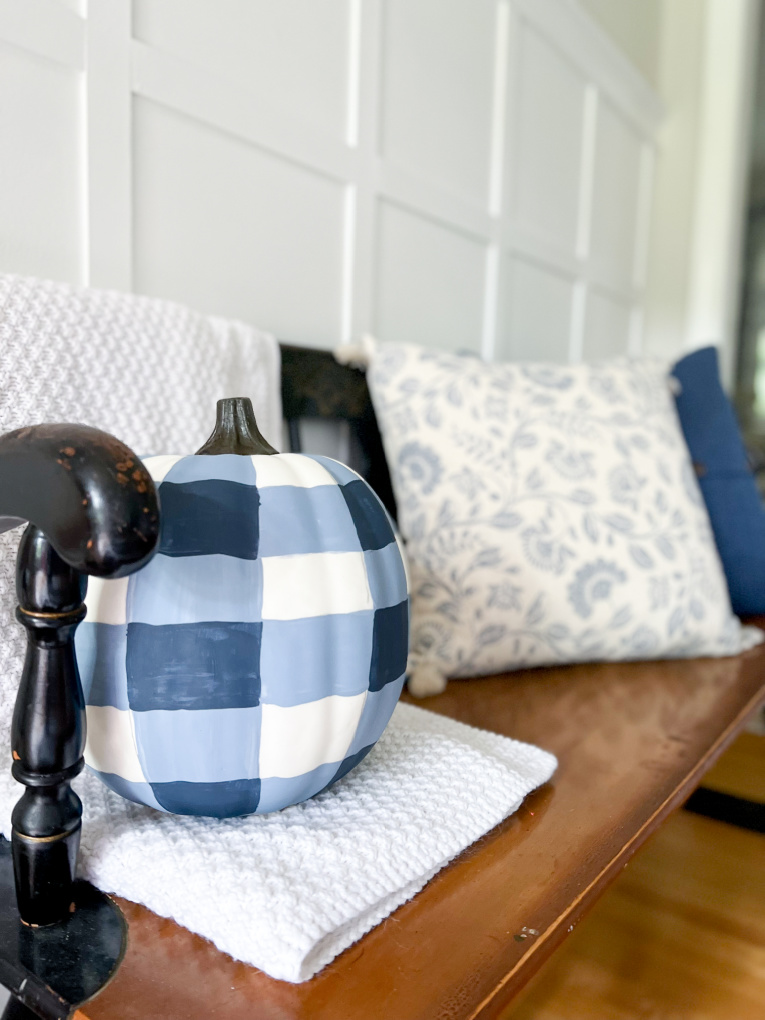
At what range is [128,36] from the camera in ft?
2.15

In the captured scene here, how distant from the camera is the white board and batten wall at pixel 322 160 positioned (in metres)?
0.63

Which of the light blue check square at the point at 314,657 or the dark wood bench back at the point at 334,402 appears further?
the dark wood bench back at the point at 334,402

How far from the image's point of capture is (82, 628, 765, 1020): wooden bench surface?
29cm

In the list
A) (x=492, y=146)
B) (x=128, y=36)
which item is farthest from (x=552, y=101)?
(x=128, y=36)

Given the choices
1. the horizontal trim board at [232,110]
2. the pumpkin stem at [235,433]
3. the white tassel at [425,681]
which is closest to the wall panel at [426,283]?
the horizontal trim board at [232,110]

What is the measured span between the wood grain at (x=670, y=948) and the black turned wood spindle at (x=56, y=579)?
425 millimetres

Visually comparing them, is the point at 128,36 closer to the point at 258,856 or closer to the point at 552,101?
the point at 258,856

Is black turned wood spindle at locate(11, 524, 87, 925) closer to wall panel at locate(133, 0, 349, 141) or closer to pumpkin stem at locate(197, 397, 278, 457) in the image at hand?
pumpkin stem at locate(197, 397, 278, 457)

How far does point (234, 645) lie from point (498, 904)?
7.2 inches

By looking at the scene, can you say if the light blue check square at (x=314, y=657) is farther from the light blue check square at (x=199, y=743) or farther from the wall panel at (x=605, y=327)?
the wall panel at (x=605, y=327)

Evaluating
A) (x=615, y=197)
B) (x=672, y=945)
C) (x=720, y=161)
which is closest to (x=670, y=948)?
(x=672, y=945)

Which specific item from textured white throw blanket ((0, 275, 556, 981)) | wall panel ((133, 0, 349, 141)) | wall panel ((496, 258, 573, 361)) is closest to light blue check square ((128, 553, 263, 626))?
textured white throw blanket ((0, 275, 556, 981))

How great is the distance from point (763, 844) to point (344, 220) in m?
0.95

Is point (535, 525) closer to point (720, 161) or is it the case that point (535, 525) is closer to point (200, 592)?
point (200, 592)
